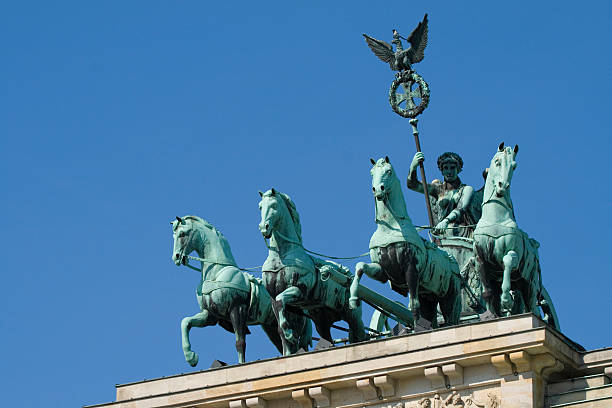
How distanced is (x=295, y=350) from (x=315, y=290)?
3.47 feet

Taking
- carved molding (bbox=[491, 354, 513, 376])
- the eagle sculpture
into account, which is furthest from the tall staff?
carved molding (bbox=[491, 354, 513, 376])

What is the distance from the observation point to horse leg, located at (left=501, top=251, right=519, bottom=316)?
1304 inches

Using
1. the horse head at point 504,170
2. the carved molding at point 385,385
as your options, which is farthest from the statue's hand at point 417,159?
the carved molding at point 385,385

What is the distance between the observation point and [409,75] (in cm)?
4000

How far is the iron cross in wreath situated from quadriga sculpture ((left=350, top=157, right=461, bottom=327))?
5544 millimetres

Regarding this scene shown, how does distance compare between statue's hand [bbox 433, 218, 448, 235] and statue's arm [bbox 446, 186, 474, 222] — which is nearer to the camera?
statue's hand [bbox 433, 218, 448, 235]

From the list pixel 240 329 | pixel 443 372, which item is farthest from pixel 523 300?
pixel 240 329

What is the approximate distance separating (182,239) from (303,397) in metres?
4.59

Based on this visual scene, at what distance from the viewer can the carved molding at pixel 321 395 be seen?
1300 inches

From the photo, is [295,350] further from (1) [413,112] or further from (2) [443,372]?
(1) [413,112]

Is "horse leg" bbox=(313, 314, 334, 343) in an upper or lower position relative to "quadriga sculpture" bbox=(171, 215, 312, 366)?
lower

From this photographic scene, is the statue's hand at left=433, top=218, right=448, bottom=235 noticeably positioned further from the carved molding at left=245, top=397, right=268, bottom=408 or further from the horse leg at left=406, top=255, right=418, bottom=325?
the carved molding at left=245, top=397, right=268, bottom=408

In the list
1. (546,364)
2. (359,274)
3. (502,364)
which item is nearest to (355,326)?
(359,274)

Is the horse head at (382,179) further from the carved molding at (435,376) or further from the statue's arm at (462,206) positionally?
the carved molding at (435,376)
